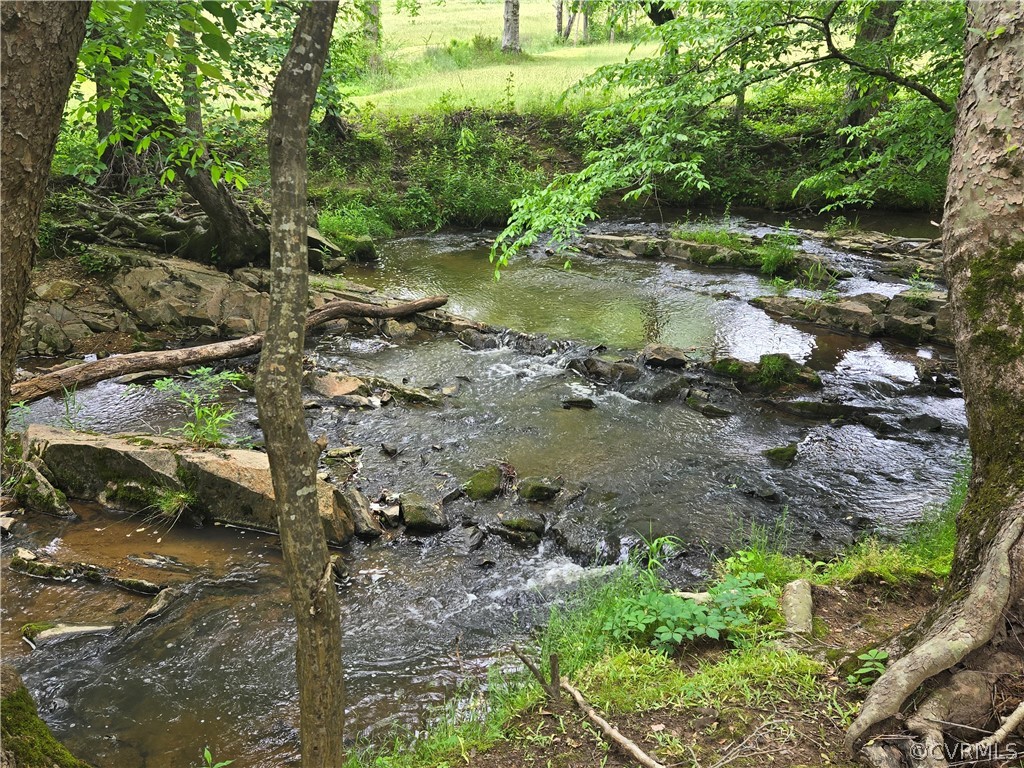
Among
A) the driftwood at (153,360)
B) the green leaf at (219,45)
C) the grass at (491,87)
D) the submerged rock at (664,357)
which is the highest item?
the grass at (491,87)

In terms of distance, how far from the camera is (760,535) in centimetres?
548

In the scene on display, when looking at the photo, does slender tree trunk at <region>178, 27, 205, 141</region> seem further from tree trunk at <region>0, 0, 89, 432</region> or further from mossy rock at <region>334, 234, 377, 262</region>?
tree trunk at <region>0, 0, 89, 432</region>

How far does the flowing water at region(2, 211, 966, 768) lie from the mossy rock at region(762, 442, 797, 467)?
0.09 m

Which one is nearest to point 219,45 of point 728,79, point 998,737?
point 998,737

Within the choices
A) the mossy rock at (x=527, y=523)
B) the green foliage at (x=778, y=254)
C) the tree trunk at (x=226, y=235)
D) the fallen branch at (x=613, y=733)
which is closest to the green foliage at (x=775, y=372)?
the mossy rock at (x=527, y=523)

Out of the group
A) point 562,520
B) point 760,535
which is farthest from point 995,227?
point 562,520

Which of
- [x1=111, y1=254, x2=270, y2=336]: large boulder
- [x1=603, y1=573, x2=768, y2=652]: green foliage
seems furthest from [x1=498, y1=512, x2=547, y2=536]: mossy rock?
[x1=111, y1=254, x2=270, y2=336]: large boulder

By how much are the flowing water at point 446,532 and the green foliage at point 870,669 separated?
2259 millimetres

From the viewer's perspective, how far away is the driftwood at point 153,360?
23.6 feet

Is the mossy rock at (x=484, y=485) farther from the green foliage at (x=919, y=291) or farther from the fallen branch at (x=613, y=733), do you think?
the green foliage at (x=919, y=291)

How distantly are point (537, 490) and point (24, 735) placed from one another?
4393 millimetres

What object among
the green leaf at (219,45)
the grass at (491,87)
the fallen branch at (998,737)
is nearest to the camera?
the green leaf at (219,45)

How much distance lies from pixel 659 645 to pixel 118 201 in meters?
13.1

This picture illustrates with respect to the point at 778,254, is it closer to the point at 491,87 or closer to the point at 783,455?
the point at 783,455
